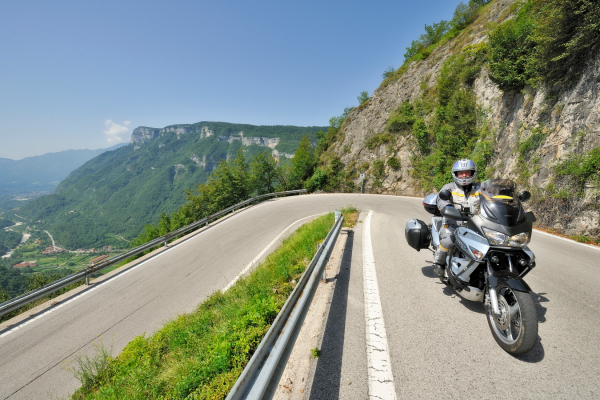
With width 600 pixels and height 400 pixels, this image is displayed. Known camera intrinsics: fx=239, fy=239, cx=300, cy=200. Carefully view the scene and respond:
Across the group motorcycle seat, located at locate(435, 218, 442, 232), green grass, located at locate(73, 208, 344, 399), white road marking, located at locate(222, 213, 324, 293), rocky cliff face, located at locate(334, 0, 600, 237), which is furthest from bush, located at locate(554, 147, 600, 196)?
white road marking, located at locate(222, 213, 324, 293)

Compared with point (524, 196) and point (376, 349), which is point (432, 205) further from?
point (376, 349)

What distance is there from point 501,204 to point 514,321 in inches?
48.6

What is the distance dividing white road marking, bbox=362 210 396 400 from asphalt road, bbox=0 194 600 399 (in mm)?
60

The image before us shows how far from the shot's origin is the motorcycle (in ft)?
7.57

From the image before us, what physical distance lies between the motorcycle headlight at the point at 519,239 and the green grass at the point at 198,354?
2.90m

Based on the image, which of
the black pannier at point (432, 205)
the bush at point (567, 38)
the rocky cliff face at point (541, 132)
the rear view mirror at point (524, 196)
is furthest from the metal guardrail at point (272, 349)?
the bush at point (567, 38)

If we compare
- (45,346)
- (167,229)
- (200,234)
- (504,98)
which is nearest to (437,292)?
(45,346)

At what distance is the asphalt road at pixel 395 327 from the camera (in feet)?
6.86

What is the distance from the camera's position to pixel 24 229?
167000 mm

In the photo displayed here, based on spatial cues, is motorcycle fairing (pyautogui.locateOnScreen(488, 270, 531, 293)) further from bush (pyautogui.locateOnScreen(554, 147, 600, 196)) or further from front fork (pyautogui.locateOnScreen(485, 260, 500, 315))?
bush (pyautogui.locateOnScreen(554, 147, 600, 196))

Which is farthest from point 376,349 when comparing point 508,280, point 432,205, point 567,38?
point 567,38

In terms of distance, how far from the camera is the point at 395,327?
289cm

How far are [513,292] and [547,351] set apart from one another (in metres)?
0.68

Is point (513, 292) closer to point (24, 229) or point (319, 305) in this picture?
point (319, 305)
